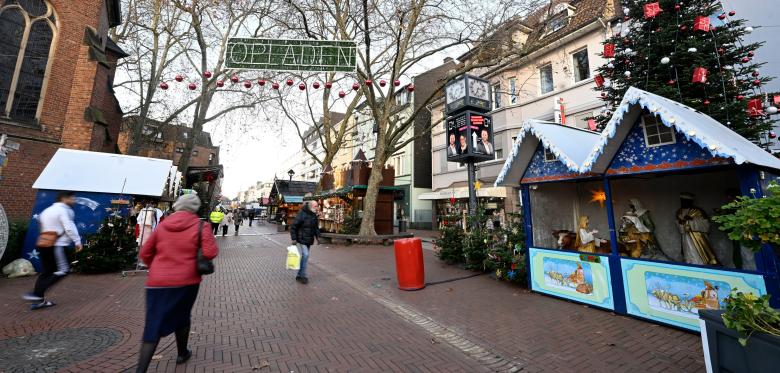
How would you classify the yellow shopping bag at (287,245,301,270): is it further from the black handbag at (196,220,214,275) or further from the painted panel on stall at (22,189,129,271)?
the painted panel on stall at (22,189,129,271)

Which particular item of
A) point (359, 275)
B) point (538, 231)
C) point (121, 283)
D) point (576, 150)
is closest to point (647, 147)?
point (576, 150)

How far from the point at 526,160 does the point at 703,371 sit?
410 centimetres

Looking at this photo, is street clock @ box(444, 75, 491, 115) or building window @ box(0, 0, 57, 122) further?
building window @ box(0, 0, 57, 122)

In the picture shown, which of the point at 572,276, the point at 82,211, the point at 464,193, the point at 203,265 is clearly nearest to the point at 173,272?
the point at 203,265

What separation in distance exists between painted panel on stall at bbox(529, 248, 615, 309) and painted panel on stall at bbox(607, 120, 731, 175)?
158cm

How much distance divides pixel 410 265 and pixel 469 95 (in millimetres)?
5023

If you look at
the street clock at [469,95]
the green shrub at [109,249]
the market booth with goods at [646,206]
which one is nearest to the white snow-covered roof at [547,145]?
the market booth with goods at [646,206]

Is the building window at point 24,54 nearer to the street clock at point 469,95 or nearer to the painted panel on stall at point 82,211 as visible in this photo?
the painted panel on stall at point 82,211

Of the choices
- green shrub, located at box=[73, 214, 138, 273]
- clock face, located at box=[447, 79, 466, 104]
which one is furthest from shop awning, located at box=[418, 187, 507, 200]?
green shrub, located at box=[73, 214, 138, 273]

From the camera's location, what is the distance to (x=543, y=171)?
6074 mm

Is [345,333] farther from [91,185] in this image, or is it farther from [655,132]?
[91,185]

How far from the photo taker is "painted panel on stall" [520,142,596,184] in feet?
18.6

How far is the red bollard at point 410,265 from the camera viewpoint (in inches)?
257

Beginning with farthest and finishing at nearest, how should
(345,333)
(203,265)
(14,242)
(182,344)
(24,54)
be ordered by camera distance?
(24,54) < (14,242) < (345,333) < (182,344) < (203,265)
